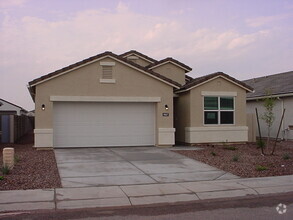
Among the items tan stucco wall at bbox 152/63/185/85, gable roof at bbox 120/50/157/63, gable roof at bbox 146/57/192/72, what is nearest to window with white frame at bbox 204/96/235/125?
tan stucco wall at bbox 152/63/185/85

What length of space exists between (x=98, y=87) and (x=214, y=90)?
20.4ft

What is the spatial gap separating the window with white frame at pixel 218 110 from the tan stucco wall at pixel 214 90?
287 mm

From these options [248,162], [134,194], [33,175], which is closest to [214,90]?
[248,162]

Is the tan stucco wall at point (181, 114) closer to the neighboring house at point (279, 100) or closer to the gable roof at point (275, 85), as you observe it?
the neighboring house at point (279, 100)

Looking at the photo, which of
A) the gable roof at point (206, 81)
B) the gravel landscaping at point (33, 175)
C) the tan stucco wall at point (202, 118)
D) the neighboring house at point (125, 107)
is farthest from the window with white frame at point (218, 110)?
the gravel landscaping at point (33, 175)

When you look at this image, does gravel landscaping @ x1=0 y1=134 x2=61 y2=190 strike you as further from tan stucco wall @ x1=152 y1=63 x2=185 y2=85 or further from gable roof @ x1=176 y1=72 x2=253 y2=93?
tan stucco wall @ x1=152 y1=63 x2=185 y2=85

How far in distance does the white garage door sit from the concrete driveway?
1584mm

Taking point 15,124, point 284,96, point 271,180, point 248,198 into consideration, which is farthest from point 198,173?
point 15,124

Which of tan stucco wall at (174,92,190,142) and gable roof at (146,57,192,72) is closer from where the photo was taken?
tan stucco wall at (174,92,190,142)

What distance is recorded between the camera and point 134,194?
9289 mm

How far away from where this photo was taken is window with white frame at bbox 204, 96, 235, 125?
20984 mm

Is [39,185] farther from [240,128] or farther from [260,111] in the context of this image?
[260,111]

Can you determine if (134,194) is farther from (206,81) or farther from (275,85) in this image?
(275,85)

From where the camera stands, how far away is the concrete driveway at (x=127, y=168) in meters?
11.0
